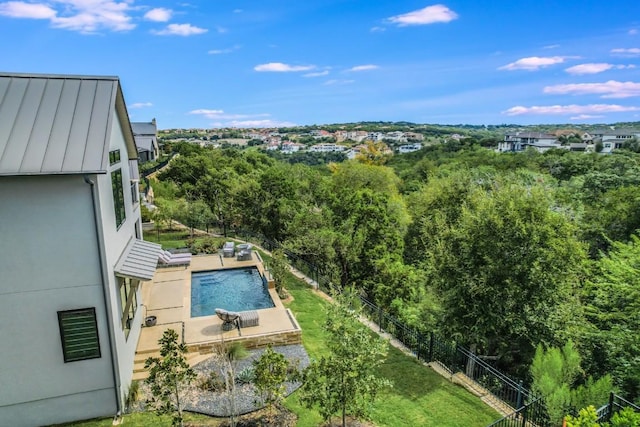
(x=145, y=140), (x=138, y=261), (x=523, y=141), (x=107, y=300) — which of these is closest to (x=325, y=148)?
(x=523, y=141)

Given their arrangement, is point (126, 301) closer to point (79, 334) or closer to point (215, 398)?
point (79, 334)

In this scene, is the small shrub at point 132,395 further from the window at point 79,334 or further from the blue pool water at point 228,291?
the blue pool water at point 228,291

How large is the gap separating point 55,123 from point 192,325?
8522 mm

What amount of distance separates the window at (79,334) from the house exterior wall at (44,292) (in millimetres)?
110

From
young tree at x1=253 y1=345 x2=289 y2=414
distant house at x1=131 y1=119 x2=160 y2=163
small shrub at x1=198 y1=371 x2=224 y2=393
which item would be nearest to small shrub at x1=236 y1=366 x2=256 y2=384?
small shrub at x1=198 y1=371 x2=224 y2=393

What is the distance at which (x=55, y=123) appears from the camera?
8.77 meters

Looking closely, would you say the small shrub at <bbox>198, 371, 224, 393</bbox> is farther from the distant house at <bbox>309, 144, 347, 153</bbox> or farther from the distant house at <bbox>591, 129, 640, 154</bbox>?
the distant house at <bbox>309, 144, 347, 153</bbox>

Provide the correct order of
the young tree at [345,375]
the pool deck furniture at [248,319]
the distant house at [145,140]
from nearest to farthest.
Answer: the young tree at [345,375], the pool deck furniture at [248,319], the distant house at [145,140]

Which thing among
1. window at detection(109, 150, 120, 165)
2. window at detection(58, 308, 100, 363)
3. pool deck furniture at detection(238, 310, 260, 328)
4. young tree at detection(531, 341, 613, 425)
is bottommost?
pool deck furniture at detection(238, 310, 260, 328)

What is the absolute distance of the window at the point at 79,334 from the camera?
28.8 feet

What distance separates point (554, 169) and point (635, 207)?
1744 inches

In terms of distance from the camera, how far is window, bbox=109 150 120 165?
1027cm

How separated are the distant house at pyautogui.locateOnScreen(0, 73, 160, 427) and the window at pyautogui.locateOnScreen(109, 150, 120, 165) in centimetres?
106

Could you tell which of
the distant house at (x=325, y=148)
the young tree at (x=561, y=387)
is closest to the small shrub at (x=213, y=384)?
the young tree at (x=561, y=387)
